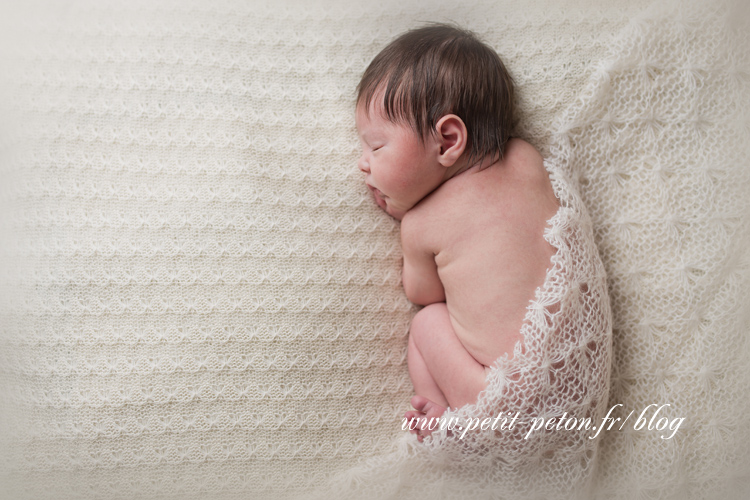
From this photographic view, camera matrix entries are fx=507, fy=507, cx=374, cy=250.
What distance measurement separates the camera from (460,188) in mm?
1168

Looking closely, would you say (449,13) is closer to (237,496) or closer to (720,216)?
(720,216)

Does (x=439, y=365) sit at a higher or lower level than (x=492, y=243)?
lower

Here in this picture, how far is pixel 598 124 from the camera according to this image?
1260 mm

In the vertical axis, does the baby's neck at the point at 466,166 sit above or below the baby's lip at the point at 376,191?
above

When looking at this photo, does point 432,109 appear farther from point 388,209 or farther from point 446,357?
point 446,357

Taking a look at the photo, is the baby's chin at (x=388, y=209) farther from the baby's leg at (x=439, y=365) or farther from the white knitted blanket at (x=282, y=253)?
the baby's leg at (x=439, y=365)

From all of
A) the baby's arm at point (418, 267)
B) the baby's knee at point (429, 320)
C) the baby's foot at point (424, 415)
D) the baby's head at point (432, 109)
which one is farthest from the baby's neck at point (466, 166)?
the baby's foot at point (424, 415)

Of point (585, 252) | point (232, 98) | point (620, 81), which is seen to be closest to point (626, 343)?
point (585, 252)

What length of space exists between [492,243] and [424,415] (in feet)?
1.47

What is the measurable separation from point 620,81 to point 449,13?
0.49m

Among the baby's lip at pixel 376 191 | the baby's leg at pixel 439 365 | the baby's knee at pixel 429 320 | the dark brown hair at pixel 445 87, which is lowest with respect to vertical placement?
the baby's leg at pixel 439 365

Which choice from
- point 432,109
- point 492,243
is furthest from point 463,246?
point 432,109

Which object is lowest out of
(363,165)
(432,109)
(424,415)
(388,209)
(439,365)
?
(424,415)

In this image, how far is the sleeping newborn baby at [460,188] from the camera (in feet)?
3.63
